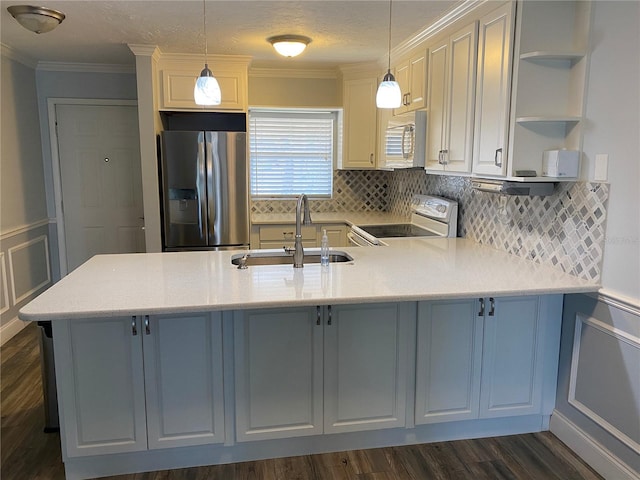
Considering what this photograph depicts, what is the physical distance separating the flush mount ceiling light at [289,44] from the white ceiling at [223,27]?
7 cm

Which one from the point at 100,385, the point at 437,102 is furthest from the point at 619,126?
the point at 100,385

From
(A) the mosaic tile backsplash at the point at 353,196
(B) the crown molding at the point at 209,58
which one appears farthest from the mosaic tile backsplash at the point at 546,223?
(B) the crown molding at the point at 209,58

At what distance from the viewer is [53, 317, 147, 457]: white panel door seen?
2049mm

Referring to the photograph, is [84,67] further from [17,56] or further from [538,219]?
[538,219]

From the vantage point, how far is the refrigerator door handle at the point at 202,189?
399 cm

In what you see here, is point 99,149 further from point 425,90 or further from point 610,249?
point 610,249

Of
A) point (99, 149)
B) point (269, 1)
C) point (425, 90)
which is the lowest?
point (99, 149)

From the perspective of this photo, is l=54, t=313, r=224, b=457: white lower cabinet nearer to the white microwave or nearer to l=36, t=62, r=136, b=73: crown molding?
the white microwave

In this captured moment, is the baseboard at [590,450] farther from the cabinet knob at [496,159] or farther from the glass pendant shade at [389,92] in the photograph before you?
A: the glass pendant shade at [389,92]

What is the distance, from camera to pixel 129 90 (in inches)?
182

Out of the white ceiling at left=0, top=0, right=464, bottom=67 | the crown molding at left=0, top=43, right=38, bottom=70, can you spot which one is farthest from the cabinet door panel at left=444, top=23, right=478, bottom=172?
the crown molding at left=0, top=43, right=38, bottom=70

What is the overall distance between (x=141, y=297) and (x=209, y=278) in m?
0.39

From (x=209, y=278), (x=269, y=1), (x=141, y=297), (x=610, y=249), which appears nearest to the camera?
(x=141, y=297)

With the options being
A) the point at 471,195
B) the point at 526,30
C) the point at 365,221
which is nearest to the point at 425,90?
the point at 471,195
